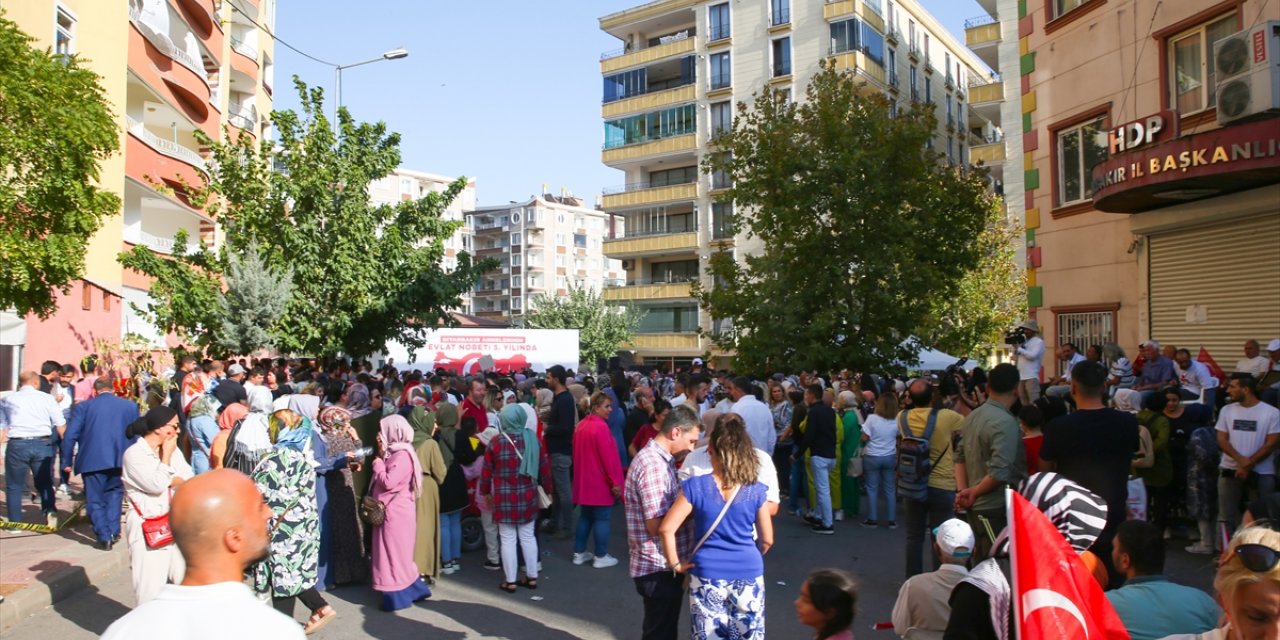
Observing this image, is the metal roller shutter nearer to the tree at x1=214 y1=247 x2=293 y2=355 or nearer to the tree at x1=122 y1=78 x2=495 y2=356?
the tree at x1=122 y1=78 x2=495 y2=356

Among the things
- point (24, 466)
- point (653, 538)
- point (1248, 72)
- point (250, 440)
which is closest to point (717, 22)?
point (1248, 72)

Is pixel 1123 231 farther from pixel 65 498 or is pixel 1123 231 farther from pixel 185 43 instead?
pixel 185 43

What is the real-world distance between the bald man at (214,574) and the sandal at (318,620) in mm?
5109

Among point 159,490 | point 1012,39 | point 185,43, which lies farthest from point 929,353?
point 185,43

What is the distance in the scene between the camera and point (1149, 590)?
3836mm

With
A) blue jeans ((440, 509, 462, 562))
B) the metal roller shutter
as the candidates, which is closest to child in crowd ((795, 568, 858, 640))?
blue jeans ((440, 509, 462, 562))

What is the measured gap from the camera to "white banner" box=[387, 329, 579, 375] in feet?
113

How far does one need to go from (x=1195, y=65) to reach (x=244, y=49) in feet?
103

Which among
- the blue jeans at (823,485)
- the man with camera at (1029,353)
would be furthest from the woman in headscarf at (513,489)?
the man with camera at (1029,353)

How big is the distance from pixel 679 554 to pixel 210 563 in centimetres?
337

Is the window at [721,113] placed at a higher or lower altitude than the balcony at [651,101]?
lower

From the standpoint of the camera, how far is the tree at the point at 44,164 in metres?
10.7

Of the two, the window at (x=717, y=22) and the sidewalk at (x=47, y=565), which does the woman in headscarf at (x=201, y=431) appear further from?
A: the window at (x=717, y=22)

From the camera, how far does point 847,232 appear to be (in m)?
21.0
